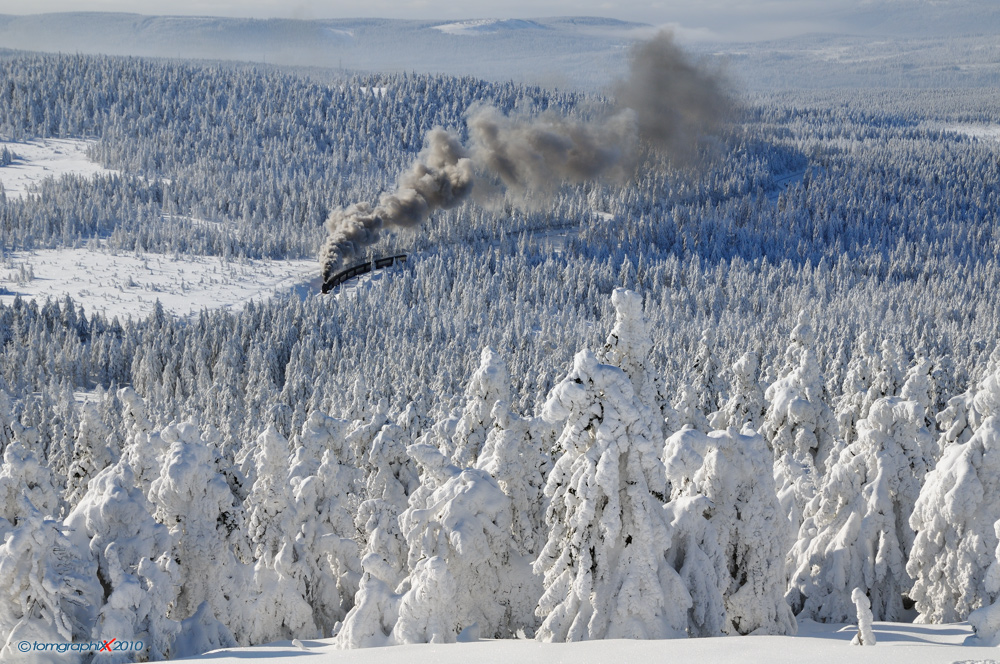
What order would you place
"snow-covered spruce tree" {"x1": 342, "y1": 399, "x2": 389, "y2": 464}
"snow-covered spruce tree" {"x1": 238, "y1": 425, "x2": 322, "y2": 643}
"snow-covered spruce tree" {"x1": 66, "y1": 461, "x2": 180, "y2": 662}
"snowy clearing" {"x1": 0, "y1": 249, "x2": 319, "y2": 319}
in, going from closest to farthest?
"snow-covered spruce tree" {"x1": 66, "y1": 461, "x2": 180, "y2": 662} → "snow-covered spruce tree" {"x1": 238, "y1": 425, "x2": 322, "y2": 643} → "snow-covered spruce tree" {"x1": 342, "y1": 399, "x2": 389, "y2": 464} → "snowy clearing" {"x1": 0, "y1": 249, "x2": 319, "y2": 319}

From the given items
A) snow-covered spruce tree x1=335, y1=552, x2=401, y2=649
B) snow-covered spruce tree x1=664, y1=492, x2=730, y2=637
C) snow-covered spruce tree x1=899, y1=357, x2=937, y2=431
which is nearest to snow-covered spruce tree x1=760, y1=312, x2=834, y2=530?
snow-covered spruce tree x1=899, y1=357, x2=937, y2=431

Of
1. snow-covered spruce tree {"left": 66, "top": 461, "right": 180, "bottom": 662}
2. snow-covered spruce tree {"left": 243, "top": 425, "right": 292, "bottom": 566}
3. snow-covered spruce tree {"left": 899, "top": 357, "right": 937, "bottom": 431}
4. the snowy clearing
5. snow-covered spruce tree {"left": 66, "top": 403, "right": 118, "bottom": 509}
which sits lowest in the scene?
the snowy clearing

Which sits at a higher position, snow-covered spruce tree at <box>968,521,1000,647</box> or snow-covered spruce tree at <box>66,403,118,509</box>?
snow-covered spruce tree at <box>968,521,1000,647</box>

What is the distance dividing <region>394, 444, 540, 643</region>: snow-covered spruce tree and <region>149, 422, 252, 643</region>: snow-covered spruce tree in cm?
604

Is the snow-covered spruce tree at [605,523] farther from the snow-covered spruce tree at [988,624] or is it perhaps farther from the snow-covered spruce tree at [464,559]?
the snow-covered spruce tree at [988,624]

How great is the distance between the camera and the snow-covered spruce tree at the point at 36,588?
71.1 ft

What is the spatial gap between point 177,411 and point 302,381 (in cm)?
1749

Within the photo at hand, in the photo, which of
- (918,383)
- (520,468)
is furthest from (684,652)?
(918,383)

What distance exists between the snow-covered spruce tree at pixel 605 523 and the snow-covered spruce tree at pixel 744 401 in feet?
78.5

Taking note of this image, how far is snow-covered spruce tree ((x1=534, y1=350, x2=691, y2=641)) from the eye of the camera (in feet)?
72.2

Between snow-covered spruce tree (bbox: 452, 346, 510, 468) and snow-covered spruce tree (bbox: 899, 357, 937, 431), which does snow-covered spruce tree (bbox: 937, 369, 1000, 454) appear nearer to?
snow-covered spruce tree (bbox: 899, 357, 937, 431)

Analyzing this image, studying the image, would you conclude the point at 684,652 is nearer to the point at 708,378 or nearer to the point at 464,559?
the point at 464,559

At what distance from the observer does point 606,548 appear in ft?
75.0

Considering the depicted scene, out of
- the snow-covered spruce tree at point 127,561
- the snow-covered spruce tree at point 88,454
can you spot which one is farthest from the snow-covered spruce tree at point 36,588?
the snow-covered spruce tree at point 88,454
